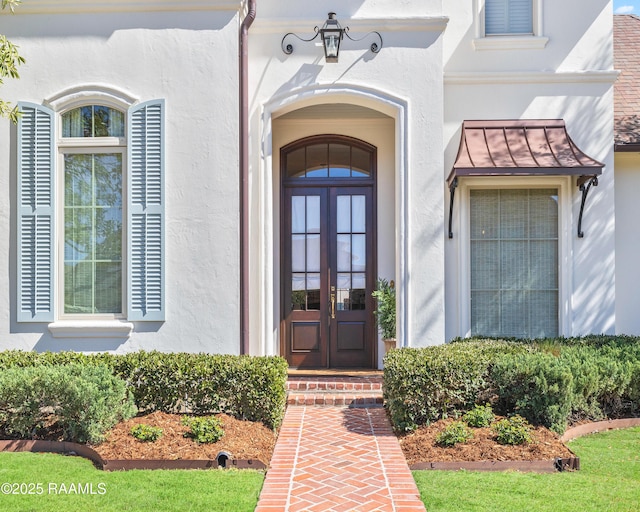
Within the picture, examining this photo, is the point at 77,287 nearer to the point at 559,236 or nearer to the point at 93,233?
the point at 93,233

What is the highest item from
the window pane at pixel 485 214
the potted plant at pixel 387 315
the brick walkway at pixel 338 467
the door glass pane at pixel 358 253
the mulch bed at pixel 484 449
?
the window pane at pixel 485 214

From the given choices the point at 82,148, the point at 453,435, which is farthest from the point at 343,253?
the point at 453,435

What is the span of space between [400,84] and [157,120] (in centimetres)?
325

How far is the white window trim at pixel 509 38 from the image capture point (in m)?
9.02

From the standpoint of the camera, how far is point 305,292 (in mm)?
9844

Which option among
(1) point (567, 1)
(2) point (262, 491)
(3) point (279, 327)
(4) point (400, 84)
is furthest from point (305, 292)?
(1) point (567, 1)

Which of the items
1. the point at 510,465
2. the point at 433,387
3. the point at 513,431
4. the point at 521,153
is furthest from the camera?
the point at 521,153

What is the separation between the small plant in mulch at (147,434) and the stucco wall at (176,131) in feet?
6.25

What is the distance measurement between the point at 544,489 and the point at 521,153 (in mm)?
5026

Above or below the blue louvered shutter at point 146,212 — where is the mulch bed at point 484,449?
below

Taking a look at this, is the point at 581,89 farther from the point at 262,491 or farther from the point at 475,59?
the point at 262,491

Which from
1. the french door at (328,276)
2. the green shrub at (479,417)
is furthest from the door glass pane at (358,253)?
the green shrub at (479,417)

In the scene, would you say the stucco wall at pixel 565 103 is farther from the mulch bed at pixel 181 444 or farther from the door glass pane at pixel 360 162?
the mulch bed at pixel 181 444

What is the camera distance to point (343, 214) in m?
9.90
